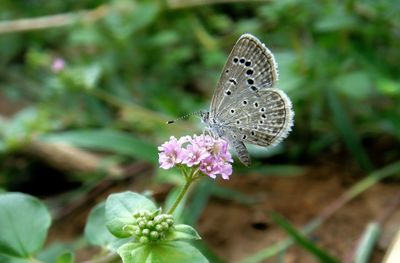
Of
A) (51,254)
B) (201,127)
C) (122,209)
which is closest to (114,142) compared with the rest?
(201,127)

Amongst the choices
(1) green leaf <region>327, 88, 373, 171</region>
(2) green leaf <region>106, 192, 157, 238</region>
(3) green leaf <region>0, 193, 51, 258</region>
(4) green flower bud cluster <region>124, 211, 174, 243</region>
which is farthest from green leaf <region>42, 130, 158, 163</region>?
(4) green flower bud cluster <region>124, 211, 174, 243</region>

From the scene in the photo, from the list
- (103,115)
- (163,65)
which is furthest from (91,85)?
(163,65)

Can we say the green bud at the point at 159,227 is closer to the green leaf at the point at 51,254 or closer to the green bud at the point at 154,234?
the green bud at the point at 154,234

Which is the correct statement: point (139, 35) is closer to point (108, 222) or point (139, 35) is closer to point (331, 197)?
point (331, 197)

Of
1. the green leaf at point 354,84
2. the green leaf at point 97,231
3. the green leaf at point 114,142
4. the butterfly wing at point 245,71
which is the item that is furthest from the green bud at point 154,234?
the green leaf at point 354,84

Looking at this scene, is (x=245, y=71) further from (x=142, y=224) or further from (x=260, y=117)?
(x=142, y=224)

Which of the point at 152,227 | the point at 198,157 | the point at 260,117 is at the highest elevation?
the point at 260,117
